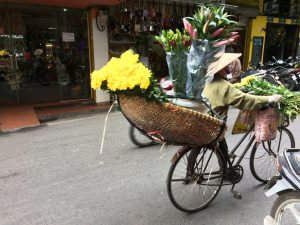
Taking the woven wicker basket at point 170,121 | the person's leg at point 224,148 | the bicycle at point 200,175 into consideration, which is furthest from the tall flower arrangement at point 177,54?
the person's leg at point 224,148

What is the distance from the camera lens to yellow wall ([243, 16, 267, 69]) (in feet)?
43.5

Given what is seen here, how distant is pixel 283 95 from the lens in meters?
3.07

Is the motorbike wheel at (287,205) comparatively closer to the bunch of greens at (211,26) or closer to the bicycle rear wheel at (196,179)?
the bicycle rear wheel at (196,179)

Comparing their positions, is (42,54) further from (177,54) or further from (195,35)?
(195,35)

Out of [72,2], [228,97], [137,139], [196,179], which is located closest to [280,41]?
[72,2]

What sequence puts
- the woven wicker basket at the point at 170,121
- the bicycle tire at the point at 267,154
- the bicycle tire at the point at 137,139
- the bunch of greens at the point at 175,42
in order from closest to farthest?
the woven wicker basket at the point at 170,121, the bunch of greens at the point at 175,42, the bicycle tire at the point at 267,154, the bicycle tire at the point at 137,139

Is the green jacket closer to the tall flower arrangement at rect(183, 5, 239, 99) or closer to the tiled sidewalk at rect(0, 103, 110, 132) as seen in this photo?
the tall flower arrangement at rect(183, 5, 239, 99)

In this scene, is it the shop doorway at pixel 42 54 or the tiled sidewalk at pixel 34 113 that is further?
the shop doorway at pixel 42 54

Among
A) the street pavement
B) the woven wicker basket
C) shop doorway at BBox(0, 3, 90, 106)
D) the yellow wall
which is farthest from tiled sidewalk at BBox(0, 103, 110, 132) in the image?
the yellow wall

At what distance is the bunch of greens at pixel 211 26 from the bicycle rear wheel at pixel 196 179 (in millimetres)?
1189

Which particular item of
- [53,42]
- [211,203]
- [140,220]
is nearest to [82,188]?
[140,220]

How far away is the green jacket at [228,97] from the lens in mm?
2898

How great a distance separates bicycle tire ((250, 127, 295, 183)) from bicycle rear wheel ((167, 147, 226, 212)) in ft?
2.19

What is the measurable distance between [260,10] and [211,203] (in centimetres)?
1242
